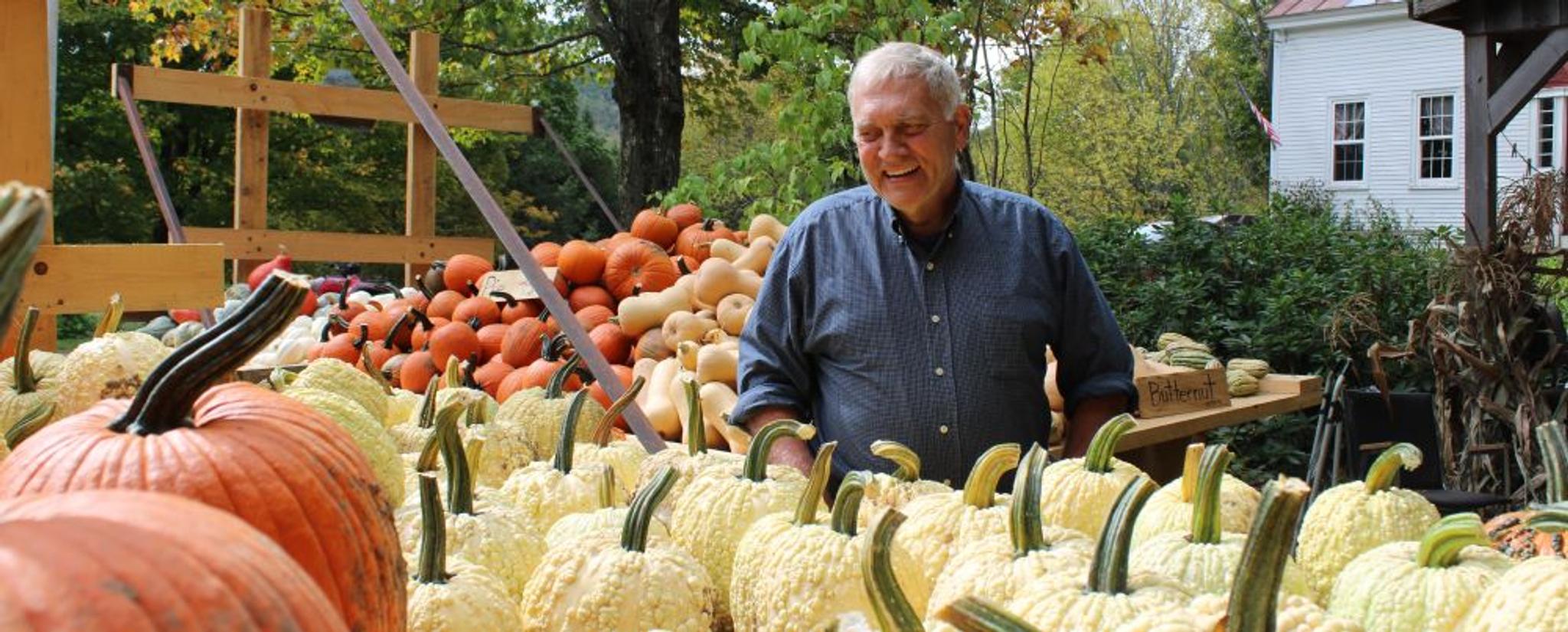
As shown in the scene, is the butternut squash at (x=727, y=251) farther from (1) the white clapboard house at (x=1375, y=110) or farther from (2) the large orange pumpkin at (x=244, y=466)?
(1) the white clapboard house at (x=1375, y=110)

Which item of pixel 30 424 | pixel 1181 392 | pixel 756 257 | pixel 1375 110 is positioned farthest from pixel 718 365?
pixel 1375 110

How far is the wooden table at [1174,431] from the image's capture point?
15.5ft

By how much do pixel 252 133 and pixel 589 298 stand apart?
3051 millimetres

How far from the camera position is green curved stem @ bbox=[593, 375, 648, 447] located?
2273mm

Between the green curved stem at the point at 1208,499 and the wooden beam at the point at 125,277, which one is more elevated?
the wooden beam at the point at 125,277

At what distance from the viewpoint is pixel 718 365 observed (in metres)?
4.97

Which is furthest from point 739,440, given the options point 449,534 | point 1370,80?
point 1370,80

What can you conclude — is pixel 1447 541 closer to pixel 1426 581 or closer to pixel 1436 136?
pixel 1426 581

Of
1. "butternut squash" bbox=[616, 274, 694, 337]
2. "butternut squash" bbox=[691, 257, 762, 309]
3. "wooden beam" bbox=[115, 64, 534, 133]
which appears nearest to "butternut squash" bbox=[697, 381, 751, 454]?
"butternut squash" bbox=[691, 257, 762, 309]

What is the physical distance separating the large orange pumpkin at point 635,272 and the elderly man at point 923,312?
2.83m

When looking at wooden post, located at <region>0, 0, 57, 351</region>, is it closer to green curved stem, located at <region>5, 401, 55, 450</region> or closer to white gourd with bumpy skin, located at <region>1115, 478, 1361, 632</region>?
green curved stem, located at <region>5, 401, 55, 450</region>

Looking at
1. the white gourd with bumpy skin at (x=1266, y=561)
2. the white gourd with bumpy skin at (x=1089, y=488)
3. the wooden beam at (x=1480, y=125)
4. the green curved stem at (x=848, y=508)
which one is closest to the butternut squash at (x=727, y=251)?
the wooden beam at (x=1480, y=125)

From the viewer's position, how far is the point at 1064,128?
110ft

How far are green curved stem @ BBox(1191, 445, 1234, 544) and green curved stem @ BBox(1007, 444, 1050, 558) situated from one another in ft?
0.56
